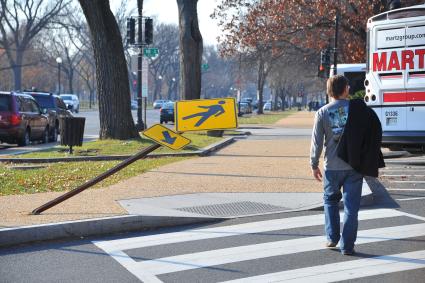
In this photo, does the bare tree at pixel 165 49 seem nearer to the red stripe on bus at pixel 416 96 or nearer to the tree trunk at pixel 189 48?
the tree trunk at pixel 189 48

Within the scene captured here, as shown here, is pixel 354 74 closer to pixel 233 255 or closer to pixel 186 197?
pixel 186 197

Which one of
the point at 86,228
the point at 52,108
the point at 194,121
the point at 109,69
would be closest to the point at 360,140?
the point at 194,121

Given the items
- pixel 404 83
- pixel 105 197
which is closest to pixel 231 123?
pixel 105 197

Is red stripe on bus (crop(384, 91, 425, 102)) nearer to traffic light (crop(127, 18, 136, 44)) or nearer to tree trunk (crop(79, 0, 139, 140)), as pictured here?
tree trunk (crop(79, 0, 139, 140))

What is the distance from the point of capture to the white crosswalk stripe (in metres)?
6.69

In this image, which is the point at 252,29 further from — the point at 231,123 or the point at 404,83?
the point at 231,123

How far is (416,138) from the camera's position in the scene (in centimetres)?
1619

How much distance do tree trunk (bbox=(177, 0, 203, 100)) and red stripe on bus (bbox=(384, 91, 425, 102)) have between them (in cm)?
1167

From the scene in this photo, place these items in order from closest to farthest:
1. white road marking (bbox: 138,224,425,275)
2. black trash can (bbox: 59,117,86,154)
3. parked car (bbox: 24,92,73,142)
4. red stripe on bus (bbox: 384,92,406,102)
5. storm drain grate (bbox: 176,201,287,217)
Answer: white road marking (bbox: 138,224,425,275) < storm drain grate (bbox: 176,201,287,217) < red stripe on bus (bbox: 384,92,406,102) < black trash can (bbox: 59,117,86,154) < parked car (bbox: 24,92,73,142)

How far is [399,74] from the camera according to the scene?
1628 centimetres

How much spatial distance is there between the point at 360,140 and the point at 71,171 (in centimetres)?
804

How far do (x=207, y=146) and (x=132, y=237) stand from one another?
12515mm

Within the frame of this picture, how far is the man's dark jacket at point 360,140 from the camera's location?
23.4 feet

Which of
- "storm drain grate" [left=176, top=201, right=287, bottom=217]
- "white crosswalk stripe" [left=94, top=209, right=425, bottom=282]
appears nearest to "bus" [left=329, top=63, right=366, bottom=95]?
"storm drain grate" [left=176, top=201, right=287, bottom=217]
